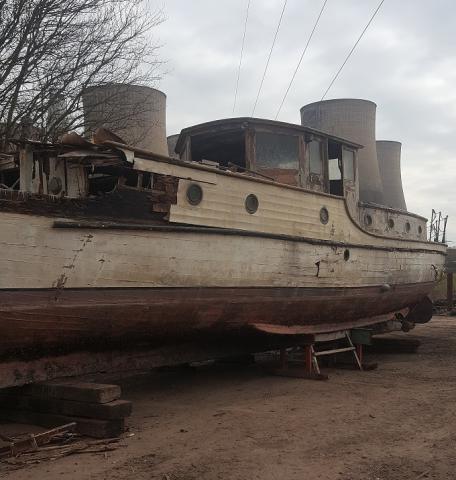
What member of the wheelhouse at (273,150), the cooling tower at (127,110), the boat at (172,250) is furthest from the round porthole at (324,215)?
the cooling tower at (127,110)

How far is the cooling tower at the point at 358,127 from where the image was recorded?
37.6ft

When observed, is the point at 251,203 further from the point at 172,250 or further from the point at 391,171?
the point at 391,171

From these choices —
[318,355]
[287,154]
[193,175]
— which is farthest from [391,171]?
[193,175]

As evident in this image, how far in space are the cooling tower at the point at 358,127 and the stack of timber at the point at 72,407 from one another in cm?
795

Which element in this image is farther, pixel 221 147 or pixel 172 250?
pixel 221 147

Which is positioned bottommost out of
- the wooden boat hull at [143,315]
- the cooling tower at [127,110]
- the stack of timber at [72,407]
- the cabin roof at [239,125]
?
the stack of timber at [72,407]

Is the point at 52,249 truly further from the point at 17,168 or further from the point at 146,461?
the point at 146,461

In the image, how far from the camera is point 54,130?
10859 mm

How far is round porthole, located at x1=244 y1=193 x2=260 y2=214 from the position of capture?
6824 mm

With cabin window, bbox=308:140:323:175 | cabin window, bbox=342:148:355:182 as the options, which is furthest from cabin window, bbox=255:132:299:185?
cabin window, bbox=342:148:355:182

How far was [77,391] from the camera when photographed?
482cm

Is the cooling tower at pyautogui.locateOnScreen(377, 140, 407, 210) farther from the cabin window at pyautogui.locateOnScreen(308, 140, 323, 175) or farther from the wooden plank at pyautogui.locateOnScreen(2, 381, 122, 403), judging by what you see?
the wooden plank at pyautogui.locateOnScreen(2, 381, 122, 403)

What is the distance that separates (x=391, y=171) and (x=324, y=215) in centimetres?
694

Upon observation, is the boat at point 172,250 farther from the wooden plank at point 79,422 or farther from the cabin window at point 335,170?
the wooden plank at point 79,422
